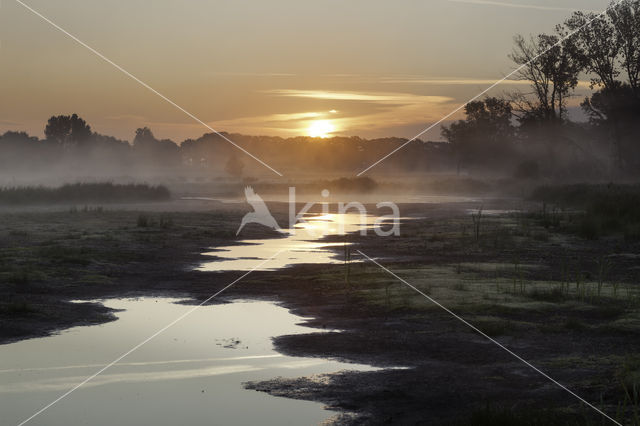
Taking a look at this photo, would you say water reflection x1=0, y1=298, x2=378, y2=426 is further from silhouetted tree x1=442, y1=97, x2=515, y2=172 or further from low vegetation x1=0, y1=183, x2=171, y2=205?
silhouetted tree x1=442, y1=97, x2=515, y2=172

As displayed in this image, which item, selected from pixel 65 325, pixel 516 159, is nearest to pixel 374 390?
pixel 65 325

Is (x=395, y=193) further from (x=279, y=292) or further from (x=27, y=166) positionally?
(x=27, y=166)

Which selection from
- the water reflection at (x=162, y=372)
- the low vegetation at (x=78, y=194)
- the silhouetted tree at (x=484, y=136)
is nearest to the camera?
the water reflection at (x=162, y=372)

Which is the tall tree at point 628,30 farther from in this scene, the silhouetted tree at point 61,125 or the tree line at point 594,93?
the silhouetted tree at point 61,125

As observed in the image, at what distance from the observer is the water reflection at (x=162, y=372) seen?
9984 millimetres

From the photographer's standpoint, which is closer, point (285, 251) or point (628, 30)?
point (285, 251)

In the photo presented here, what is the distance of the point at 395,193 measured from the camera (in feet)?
372

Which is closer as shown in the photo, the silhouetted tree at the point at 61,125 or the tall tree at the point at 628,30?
the tall tree at the point at 628,30

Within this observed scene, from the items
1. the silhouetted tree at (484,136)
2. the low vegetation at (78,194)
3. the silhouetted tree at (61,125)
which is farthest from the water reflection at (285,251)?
the silhouetted tree at (61,125)

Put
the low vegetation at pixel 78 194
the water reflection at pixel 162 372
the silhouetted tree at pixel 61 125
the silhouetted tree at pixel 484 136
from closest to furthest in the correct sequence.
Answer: the water reflection at pixel 162 372 → the low vegetation at pixel 78 194 → the silhouetted tree at pixel 484 136 → the silhouetted tree at pixel 61 125

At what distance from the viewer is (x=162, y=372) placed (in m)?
12.3

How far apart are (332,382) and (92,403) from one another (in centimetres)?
360

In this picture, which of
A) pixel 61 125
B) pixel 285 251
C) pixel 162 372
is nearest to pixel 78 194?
pixel 285 251

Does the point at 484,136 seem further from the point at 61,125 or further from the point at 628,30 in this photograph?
the point at 61,125
